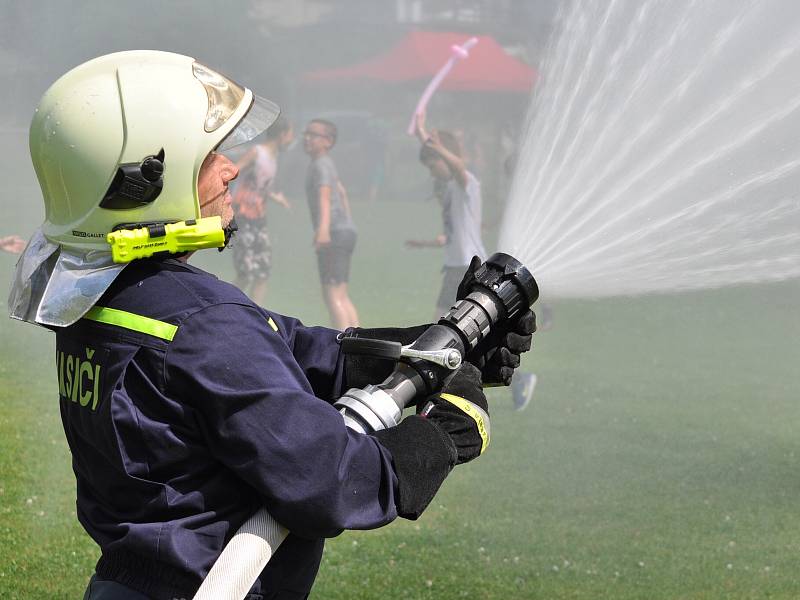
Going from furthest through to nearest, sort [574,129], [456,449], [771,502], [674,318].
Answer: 1. [674,318]
2. [771,502]
3. [574,129]
4. [456,449]

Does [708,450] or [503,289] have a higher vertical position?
[503,289]

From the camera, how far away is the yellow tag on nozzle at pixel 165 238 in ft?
7.30

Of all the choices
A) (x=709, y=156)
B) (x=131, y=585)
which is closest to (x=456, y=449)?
(x=131, y=585)

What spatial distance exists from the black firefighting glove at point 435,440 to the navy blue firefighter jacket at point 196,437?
41 mm

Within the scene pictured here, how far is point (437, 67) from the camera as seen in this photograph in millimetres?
15062

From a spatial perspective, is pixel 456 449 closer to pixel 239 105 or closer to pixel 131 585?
pixel 131 585

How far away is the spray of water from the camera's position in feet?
10.9

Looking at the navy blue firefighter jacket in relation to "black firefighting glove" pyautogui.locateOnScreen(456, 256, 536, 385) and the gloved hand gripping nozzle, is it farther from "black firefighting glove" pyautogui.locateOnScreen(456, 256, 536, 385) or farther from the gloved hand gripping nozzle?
"black firefighting glove" pyautogui.locateOnScreen(456, 256, 536, 385)

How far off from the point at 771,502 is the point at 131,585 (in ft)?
16.9

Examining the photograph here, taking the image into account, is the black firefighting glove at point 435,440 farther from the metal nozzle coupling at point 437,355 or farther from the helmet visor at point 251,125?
the helmet visor at point 251,125

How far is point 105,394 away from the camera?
7.27 feet

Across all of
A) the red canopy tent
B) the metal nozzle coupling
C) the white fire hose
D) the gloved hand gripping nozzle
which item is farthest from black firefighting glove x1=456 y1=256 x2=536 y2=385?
the red canopy tent

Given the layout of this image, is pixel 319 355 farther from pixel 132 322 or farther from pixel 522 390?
pixel 522 390

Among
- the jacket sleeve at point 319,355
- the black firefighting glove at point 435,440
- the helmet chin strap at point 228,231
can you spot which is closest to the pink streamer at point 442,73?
the jacket sleeve at point 319,355
